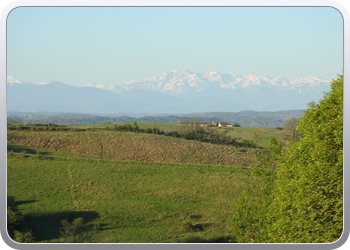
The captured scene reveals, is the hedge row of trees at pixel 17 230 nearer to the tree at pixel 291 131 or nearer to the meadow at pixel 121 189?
the meadow at pixel 121 189

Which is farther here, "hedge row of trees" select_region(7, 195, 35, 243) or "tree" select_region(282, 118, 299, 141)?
"tree" select_region(282, 118, 299, 141)

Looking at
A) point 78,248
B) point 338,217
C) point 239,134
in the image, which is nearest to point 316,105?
point 338,217

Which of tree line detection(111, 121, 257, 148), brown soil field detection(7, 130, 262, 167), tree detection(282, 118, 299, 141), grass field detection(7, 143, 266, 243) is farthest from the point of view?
tree line detection(111, 121, 257, 148)

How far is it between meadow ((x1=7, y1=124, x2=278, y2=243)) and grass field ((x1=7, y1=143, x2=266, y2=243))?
0.07m

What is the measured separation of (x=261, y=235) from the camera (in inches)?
715

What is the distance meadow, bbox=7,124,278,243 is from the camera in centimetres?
2894

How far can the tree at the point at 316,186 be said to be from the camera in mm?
14414

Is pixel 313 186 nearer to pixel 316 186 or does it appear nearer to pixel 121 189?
pixel 316 186

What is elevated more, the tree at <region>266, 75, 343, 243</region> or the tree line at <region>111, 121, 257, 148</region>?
the tree at <region>266, 75, 343, 243</region>

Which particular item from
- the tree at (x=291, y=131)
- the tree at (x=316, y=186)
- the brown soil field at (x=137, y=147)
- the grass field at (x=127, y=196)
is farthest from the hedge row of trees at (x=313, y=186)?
the brown soil field at (x=137, y=147)

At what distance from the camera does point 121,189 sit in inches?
1563

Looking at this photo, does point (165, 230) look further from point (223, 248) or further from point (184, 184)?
point (223, 248)

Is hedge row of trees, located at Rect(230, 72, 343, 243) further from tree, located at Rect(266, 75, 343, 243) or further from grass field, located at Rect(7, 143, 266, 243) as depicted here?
grass field, located at Rect(7, 143, 266, 243)

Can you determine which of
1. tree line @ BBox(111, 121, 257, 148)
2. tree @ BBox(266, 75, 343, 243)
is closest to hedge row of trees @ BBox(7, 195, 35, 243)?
tree @ BBox(266, 75, 343, 243)
